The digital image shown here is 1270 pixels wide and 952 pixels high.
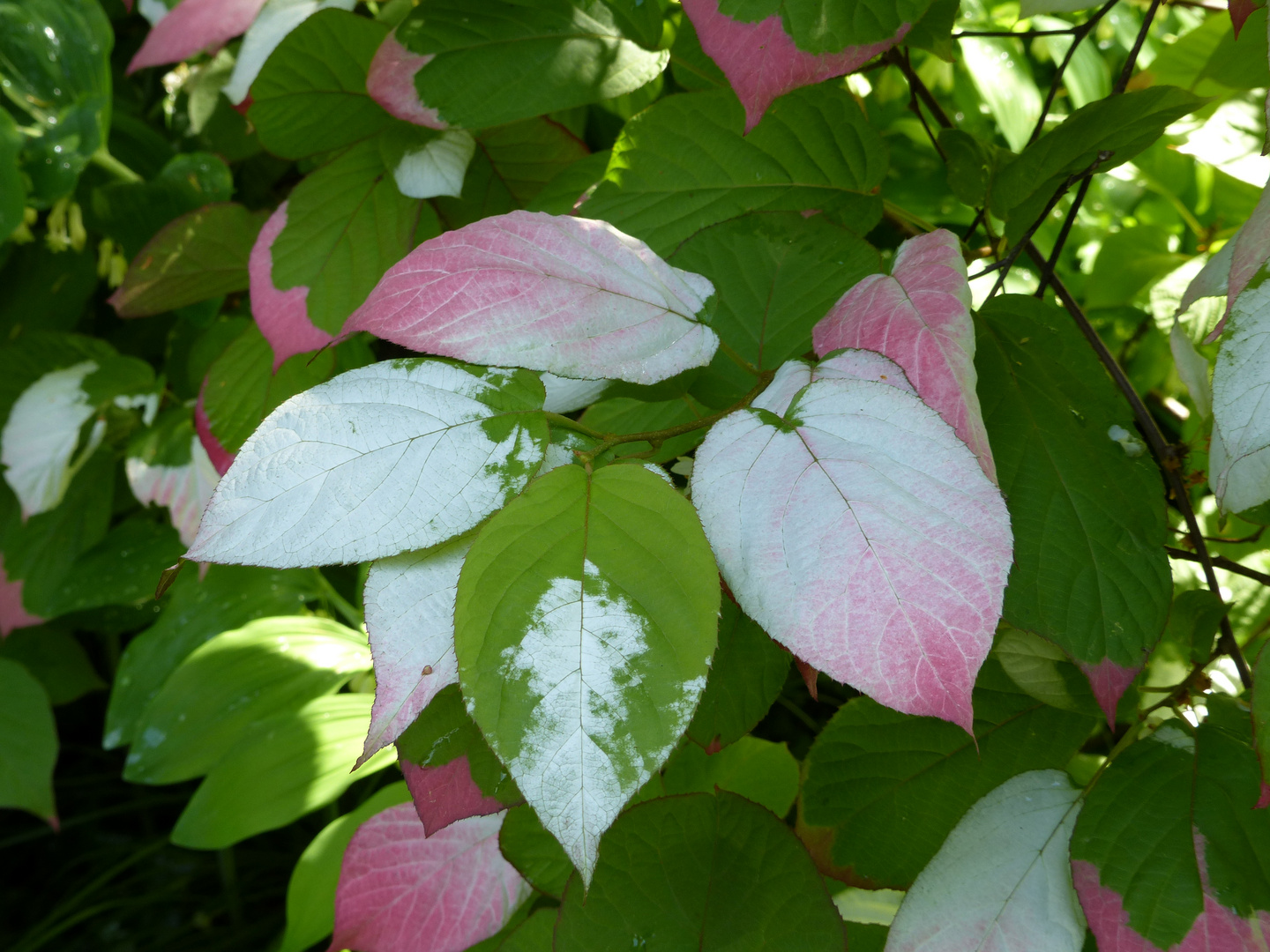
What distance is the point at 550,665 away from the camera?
254 millimetres

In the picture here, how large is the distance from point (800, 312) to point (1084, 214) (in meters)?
0.77

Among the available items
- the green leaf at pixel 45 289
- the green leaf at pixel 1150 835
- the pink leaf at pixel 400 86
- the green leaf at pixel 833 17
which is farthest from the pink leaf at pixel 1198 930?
the green leaf at pixel 45 289

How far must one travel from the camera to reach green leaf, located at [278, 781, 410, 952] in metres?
0.67

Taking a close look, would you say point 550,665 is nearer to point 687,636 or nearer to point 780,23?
point 687,636

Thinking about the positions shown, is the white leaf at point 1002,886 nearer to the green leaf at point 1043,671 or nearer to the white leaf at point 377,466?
the green leaf at point 1043,671

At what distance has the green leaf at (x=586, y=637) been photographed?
0.79ft

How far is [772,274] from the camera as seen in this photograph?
1.28ft

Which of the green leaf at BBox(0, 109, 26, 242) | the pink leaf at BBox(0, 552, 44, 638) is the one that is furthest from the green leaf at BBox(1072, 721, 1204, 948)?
the pink leaf at BBox(0, 552, 44, 638)

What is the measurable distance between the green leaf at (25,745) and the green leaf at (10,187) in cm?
46

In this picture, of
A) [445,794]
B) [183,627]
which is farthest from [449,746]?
[183,627]

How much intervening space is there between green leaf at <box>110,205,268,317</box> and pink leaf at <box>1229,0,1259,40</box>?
65cm

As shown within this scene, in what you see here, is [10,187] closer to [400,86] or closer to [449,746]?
[400,86]

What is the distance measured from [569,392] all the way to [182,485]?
56 centimetres

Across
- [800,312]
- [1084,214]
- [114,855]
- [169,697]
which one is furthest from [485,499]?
[114,855]
